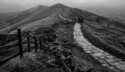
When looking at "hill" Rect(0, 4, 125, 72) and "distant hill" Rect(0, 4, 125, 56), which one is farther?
"distant hill" Rect(0, 4, 125, 56)

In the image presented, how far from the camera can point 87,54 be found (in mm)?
9008

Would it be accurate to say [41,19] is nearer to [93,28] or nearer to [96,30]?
[93,28]

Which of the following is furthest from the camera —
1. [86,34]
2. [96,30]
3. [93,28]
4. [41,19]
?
[41,19]

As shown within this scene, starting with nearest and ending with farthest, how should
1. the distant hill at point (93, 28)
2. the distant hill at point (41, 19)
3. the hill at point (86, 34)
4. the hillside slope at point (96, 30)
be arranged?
the hill at point (86, 34)
the hillside slope at point (96, 30)
the distant hill at point (93, 28)
the distant hill at point (41, 19)

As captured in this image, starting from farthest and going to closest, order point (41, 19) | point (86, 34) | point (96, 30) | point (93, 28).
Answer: point (41, 19) → point (93, 28) → point (96, 30) → point (86, 34)

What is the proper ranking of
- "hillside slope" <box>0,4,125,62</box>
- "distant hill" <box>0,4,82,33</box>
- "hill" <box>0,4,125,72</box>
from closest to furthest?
1. "hill" <box>0,4,125,72</box>
2. "hillside slope" <box>0,4,125,62</box>
3. "distant hill" <box>0,4,82,33</box>

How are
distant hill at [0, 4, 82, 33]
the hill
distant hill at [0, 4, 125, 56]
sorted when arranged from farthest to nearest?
distant hill at [0, 4, 82, 33], distant hill at [0, 4, 125, 56], the hill

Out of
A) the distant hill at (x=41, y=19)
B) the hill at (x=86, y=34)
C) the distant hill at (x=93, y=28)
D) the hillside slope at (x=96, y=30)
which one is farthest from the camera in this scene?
the distant hill at (x=41, y=19)

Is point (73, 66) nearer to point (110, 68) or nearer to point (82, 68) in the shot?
point (82, 68)

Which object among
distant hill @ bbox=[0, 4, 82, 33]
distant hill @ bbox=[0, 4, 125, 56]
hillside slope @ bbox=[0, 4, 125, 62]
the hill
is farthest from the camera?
distant hill @ bbox=[0, 4, 82, 33]

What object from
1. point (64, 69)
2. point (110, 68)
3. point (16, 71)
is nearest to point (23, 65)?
point (16, 71)

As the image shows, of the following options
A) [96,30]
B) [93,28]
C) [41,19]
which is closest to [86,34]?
[96,30]

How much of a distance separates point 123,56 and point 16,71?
7.20 metres

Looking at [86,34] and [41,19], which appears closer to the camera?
[86,34]
